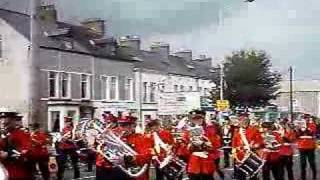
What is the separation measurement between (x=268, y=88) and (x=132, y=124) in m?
51.1

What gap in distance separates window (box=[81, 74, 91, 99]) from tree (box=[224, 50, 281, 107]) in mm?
17288

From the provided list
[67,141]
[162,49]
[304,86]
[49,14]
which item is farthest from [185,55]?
[67,141]

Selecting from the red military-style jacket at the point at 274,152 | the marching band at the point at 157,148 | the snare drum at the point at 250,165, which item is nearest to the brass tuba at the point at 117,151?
the marching band at the point at 157,148

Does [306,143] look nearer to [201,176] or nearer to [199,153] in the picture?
[201,176]

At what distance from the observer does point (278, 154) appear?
50.0 feet

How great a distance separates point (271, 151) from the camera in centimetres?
1496

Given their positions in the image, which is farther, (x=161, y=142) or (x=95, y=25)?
(x=95, y=25)

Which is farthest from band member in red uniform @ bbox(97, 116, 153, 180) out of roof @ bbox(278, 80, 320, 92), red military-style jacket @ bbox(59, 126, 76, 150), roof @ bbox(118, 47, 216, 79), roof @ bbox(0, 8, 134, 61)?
roof @ bbox(278, 80, 320, 92)

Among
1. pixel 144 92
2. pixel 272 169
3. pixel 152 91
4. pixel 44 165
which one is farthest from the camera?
pixel 152 91

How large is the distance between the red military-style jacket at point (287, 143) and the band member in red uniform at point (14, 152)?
21.4 ft

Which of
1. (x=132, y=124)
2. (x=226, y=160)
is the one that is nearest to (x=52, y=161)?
(x=226, y=160)

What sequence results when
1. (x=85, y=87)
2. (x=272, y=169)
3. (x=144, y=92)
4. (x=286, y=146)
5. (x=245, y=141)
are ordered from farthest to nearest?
(x=144, y=92), (x=85, y=87), (x=286, y=146), (x=272, y=169), (x=245, y=141)

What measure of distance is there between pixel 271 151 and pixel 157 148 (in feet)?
9.32

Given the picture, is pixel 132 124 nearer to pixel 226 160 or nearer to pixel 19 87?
pixel 226 160
